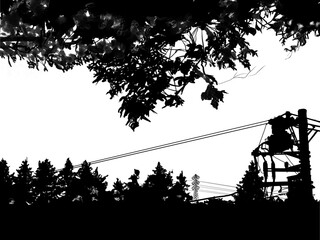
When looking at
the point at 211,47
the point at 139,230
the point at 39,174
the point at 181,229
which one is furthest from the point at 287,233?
the point at 39,174

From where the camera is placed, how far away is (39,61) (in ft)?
21.2

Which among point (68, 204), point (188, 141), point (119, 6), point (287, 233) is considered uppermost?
point (188, 141)

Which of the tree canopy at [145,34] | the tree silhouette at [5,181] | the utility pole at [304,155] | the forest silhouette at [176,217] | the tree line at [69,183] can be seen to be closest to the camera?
the tree canopy at [145,34]

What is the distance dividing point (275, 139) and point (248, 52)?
8601mm

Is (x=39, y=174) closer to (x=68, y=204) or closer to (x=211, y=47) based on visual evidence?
(x=68, y=204)

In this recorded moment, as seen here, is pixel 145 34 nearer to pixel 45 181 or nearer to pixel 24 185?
pixel 24 185

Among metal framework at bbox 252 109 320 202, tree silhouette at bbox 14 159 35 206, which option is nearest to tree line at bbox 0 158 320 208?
tree silhouette at bbox 14 159 35 206

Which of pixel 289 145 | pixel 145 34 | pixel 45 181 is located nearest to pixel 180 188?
pixel 45 181

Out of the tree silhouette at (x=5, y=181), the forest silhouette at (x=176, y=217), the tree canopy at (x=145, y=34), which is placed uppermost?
the tree silhouette at (x=5, y=181)

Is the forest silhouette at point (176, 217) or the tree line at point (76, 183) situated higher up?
the tree line at point (76, 183)

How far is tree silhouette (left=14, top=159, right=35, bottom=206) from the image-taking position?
246 feet

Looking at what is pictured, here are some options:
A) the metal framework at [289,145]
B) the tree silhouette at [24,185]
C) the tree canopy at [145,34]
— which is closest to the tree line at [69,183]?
the tree silhouette at [24,185]

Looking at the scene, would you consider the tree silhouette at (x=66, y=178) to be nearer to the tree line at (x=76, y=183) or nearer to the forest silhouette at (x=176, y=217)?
the tree line at (x=76, y=183)

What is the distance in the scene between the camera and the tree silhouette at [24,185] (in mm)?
74863
